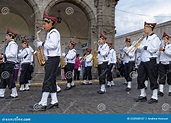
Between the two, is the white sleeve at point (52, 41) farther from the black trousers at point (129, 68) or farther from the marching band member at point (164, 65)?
the black trousers at point (129, 68)

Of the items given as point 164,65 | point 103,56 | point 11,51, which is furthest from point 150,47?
point 11,51

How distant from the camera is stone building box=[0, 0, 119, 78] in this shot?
14.1m

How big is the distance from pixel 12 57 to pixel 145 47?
3668mm

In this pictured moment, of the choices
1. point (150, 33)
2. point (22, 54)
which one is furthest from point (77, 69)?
point (150, 33)

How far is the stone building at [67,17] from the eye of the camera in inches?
554

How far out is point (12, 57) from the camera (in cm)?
686

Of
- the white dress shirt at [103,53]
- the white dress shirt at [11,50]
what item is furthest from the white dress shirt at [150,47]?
the white dress shirt at [11,50]

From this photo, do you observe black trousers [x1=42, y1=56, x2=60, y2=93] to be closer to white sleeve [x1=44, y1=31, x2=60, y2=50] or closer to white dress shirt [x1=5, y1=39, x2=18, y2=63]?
white sleeve [x1=44, y1=31, x2=60, y2=50]

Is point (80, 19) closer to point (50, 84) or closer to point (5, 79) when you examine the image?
point (5, 79)

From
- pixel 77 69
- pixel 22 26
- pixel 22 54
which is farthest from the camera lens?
pixel 22 26

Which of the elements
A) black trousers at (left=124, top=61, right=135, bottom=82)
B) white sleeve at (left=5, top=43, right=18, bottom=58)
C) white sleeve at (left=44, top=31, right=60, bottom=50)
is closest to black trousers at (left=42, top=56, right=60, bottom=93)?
white sleeve at (left=44, top=31, right=60, bottom=50)

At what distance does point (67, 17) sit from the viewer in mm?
19047

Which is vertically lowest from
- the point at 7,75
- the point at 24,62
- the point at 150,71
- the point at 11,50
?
the point at 7,75

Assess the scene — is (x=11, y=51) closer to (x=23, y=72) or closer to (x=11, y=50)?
(x=11, y=50)
